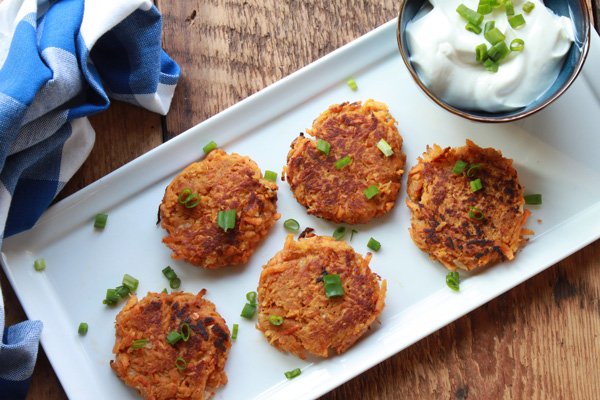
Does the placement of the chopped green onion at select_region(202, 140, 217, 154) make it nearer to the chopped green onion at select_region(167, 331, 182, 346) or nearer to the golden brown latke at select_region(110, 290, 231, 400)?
the golden brown latke at select_region(110, 290, 231, 400)

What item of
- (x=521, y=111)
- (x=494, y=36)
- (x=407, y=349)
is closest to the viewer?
(x=494, y=36)

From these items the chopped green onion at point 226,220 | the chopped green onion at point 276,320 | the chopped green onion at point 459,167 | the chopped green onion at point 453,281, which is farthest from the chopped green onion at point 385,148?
the chopped green onion at point 276,320

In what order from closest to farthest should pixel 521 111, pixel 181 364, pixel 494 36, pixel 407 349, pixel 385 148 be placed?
pixel 494 36
pixel 521 111
pixel 181 364
pixel 385 148
pixel 407 349

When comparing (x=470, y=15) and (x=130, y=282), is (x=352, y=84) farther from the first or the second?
(x=130, y=282)

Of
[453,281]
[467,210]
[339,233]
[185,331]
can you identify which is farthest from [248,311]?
[467,210]

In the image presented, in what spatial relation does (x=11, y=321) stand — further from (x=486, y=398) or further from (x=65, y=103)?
(x=486, y=398)

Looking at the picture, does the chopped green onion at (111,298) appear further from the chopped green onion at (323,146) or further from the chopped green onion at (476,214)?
the chopped green onion at (476,214)
